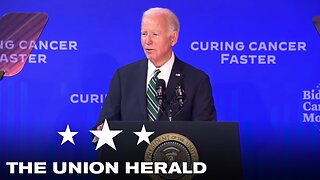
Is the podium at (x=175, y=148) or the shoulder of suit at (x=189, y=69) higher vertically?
the shoulder of suit at (x=189, y=69)

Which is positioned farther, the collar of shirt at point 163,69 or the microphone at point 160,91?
the collar of shirt at point 163,69

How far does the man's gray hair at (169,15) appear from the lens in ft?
11.6

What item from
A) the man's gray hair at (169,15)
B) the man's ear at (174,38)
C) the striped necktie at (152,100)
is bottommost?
the striped necktie at (152,100)

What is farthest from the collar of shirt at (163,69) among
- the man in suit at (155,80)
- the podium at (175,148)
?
the podium at (175,148)

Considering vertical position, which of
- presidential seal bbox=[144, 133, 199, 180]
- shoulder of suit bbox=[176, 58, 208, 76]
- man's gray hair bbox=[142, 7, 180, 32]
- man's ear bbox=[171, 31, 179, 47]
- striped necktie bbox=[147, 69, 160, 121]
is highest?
man's gray hair bbox=[142, 7, 180, 32]

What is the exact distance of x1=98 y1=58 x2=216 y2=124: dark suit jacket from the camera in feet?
11.4

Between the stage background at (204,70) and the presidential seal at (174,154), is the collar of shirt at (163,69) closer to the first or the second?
the stage background at (204,70)

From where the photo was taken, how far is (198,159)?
347 centimetres

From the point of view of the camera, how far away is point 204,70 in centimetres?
354

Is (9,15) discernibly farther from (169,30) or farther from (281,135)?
(281,135)

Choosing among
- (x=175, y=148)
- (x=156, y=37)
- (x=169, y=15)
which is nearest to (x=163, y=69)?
(x=156, y=37)

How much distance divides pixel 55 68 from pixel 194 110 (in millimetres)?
862

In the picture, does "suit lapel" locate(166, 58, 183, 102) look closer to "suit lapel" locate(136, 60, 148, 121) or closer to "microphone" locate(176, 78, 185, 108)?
"microphone" locate(176, 78, 185, 108)

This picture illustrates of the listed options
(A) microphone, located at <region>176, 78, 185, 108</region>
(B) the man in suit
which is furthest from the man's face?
(A) microphone, located at <region>176, 78, 185, 108</region>
